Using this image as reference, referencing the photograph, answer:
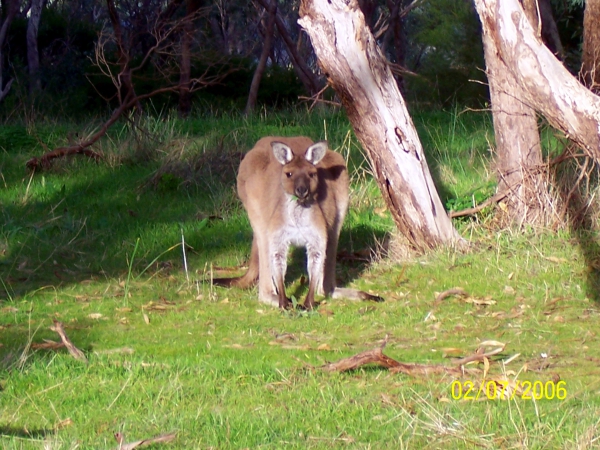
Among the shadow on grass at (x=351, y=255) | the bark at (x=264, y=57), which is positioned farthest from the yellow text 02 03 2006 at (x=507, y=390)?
the bark at (x=264, y=57)

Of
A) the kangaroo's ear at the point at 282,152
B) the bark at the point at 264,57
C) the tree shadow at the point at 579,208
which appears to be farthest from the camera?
the bark at the point at 264,57

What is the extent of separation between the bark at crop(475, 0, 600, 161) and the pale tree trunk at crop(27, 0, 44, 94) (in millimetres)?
17655

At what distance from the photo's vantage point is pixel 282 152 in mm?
7312

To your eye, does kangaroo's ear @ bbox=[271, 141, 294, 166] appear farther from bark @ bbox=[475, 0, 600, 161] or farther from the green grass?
bark @ bbox=[475, 0, 600, 161]

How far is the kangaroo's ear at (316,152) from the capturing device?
728 cm

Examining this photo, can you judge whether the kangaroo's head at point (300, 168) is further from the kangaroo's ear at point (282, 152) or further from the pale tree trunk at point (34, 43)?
the pale tree trunk at point (34, 43)

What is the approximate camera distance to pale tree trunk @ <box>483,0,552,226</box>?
8531 mm

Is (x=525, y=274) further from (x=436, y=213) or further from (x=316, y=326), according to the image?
(x=316, y=326)

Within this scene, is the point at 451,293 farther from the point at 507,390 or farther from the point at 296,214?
the point at 507,390

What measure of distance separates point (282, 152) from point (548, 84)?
3.17 metres

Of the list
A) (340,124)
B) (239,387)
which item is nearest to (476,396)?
(239,387)

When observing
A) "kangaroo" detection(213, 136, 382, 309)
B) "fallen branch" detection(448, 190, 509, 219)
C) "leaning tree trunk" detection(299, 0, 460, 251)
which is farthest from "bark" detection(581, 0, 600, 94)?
"kangaroo" detection(213, 136, 382, 309)

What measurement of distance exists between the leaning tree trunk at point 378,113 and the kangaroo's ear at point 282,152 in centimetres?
119

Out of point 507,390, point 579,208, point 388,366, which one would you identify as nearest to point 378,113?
point 579,208
